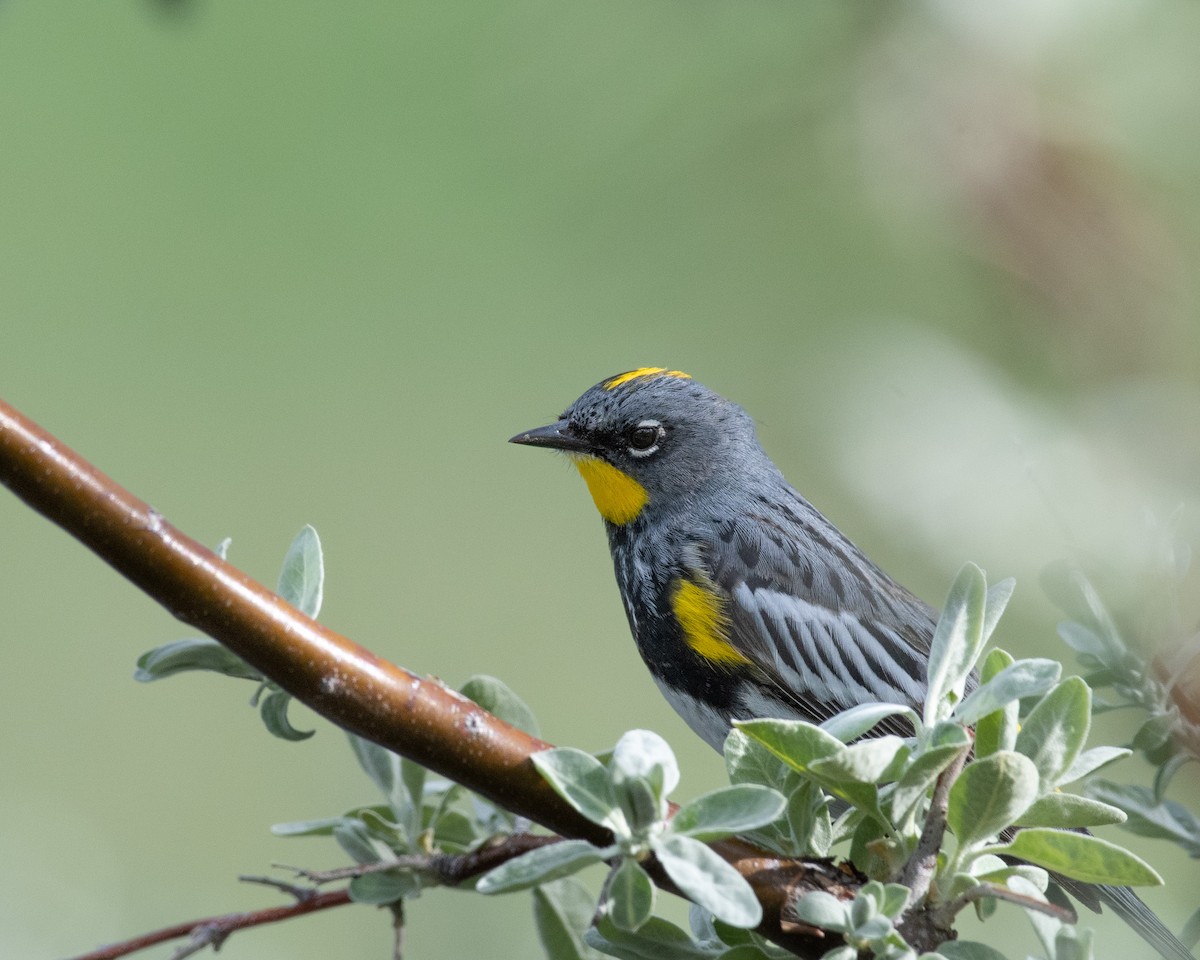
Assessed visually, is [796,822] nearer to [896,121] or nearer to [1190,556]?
[1190,556]

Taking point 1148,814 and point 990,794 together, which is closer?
point 990,794

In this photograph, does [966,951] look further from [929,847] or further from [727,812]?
[727,812]

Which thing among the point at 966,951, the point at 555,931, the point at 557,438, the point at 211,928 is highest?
the point at 557,438

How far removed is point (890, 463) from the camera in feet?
5.68

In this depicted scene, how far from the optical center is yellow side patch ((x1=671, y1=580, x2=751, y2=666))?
2.55 metres

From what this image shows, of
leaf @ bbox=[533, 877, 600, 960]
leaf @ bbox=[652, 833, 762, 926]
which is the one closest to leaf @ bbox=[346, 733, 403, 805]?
leaf @ bbox=[533, 877, 600, 960]

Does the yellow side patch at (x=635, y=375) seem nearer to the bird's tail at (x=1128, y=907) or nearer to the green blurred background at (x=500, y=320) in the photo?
the green blurred background at (x=500, y=320)

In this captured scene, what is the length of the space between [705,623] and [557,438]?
59cm

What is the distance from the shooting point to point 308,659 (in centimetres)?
95

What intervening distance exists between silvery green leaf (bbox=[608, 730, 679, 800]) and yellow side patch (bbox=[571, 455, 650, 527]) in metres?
2.00

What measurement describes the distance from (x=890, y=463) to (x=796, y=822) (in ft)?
2.43

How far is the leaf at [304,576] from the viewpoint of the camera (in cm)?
109

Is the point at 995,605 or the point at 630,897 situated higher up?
the point at 995,605

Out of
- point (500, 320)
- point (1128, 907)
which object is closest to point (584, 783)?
point (1128, 907)
